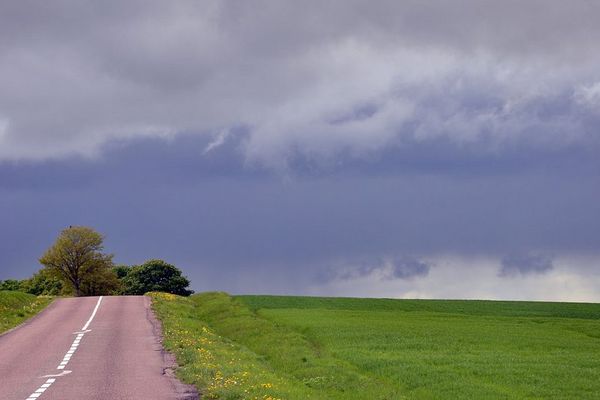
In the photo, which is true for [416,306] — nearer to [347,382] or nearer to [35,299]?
[35,299]

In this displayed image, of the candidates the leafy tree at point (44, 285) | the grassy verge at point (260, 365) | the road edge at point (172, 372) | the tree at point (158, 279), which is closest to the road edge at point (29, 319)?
the road edge at point (172, 372)

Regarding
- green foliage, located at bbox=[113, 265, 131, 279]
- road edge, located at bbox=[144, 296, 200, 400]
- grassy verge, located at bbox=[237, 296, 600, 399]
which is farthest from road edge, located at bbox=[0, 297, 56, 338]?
green foliage, located at bbox=[113, 265, 131, 279]

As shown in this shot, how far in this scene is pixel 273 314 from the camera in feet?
195

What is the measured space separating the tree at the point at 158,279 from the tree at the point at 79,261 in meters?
5.09

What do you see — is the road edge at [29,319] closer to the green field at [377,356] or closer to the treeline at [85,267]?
the green field at [377,356]

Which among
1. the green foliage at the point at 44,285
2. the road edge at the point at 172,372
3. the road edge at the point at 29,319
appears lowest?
the road edge at the point at 172,372

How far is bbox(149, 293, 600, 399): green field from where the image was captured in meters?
24.6

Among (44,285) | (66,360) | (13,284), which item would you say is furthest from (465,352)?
(13,284)

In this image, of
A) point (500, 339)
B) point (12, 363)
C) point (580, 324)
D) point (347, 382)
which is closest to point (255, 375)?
point (347, 382)

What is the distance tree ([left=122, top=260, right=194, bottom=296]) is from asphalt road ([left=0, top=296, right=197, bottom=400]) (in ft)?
144

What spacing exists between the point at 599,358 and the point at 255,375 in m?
19.9

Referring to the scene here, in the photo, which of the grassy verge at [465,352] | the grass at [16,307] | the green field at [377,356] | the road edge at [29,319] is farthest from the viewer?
the grass at [16,307]

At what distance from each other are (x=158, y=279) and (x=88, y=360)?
71.2 m

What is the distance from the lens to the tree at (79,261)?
337 ft
